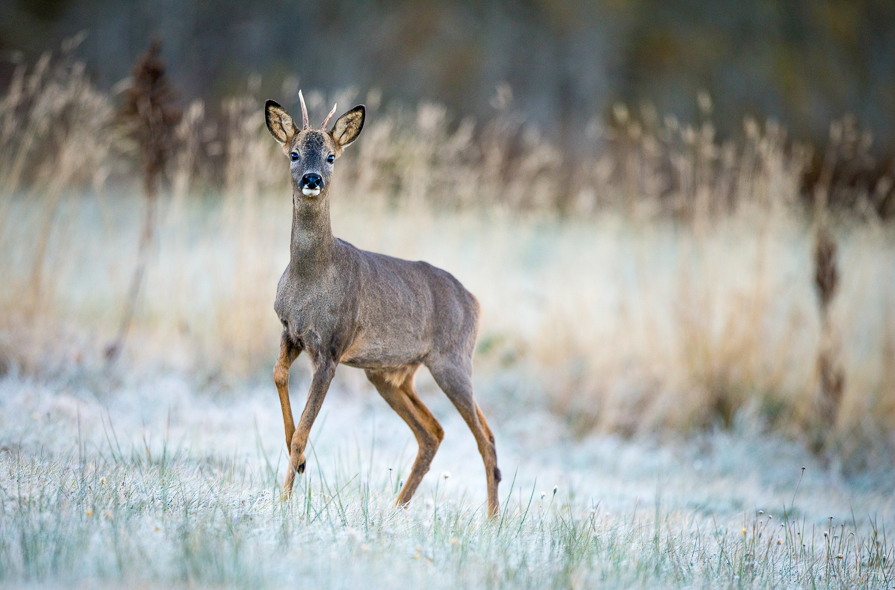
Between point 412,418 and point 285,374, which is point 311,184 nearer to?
point 285,374

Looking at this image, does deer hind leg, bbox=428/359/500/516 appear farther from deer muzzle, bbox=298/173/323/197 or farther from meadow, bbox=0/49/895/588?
deer muzzle, bbox=298/173/323/197

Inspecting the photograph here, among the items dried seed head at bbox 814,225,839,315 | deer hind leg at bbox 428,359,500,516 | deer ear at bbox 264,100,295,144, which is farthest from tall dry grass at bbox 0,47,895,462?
deer hind leg at bbox 428,359,500,516

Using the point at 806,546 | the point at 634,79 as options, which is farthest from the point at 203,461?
the point at 634,79

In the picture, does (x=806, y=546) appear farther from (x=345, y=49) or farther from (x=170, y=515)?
(x=345, y=49)

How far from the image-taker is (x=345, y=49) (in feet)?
69.8

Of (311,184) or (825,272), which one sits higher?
(825,272)

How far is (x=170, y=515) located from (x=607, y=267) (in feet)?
21.6

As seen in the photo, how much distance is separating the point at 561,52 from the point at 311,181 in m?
20.3

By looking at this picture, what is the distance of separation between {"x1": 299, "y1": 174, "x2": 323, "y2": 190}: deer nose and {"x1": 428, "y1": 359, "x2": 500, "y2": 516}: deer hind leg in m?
1.11

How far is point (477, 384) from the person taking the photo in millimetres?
7562

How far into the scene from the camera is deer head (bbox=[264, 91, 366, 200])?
10.5 ft

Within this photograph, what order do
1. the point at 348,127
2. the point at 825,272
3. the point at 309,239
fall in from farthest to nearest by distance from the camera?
the point at 825,272 < the point at 348,127 < the point at 309,239

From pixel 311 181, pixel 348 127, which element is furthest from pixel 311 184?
pixel 348 127

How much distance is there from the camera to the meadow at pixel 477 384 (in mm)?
3373
